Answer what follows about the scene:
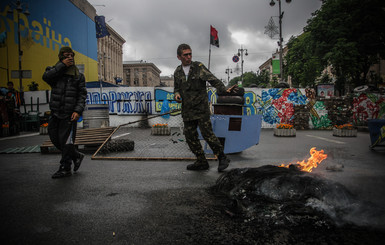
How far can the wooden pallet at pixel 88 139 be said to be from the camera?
22.0 ft

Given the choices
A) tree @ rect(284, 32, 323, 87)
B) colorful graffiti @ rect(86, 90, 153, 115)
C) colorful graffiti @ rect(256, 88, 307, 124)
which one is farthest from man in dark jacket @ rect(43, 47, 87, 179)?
tree @ rect(284, 32, 323, 87)

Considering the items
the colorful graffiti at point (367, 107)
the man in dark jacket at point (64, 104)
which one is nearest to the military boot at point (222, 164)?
the man in dark jacket at point (64, 104)

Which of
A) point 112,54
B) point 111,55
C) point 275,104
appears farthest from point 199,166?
point 112,54

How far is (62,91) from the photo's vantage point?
4148 mm

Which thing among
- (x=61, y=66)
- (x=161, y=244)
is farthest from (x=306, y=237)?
(x=61, y=66)

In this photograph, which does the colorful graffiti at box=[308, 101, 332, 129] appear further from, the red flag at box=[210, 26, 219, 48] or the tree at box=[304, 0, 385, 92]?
the tree at box=[304, 0, 385, 92]

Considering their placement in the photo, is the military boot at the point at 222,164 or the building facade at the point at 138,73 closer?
the military boot at the point at 222,164

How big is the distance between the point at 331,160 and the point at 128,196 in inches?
182

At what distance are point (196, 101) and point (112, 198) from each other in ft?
7.05

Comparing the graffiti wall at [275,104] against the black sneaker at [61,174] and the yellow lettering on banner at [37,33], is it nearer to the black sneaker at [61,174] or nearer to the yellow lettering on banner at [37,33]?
the black sneaker at [61,174]

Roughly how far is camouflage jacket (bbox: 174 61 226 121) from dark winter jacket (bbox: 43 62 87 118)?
6.00 feet

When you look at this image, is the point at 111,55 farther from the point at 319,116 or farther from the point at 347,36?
the point at 319,116

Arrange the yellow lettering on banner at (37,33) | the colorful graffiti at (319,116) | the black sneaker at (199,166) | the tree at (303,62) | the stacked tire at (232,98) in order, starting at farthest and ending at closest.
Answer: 1. the tree at (303,62)
2. the yellow lettering on banner at (37,33)
3. the colorful graffiti at (319,116)
4. the stacked tire at (232,98)
5. the black sneaker at (199,166)

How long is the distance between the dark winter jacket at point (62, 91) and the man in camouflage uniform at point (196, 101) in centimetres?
175
